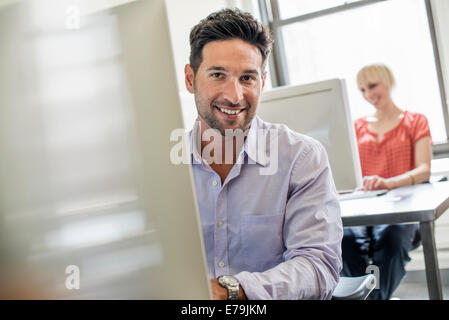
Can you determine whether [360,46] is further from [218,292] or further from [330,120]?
[218,292]

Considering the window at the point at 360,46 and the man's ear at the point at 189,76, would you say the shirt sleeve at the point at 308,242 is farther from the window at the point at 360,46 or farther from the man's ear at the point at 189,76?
the window at the point at 360,46

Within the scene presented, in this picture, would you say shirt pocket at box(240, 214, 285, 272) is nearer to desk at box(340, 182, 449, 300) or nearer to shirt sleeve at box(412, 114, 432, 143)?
desk at box(340, 182, 449, 300)

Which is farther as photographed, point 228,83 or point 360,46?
point 360,46

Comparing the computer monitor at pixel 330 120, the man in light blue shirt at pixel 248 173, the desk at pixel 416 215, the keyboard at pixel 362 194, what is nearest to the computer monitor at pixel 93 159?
the man in light blue shirt at pixel 248 173

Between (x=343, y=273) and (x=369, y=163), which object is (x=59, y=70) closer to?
(x=343, y=273)

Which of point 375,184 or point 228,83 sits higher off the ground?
point 228,83

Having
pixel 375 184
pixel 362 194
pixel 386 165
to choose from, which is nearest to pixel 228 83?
pixel 362 194

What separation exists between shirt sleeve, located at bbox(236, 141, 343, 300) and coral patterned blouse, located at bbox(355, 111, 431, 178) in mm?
1386

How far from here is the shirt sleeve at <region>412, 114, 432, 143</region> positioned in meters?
2.20

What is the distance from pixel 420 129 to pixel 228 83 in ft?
4.89

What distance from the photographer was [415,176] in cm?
202

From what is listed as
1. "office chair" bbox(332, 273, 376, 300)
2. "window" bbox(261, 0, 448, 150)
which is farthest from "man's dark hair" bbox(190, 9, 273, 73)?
"window" bbox(261, 0, 448, 150)

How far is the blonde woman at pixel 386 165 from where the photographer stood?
187cm

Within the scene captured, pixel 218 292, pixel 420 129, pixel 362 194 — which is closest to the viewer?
pixel 218 292
